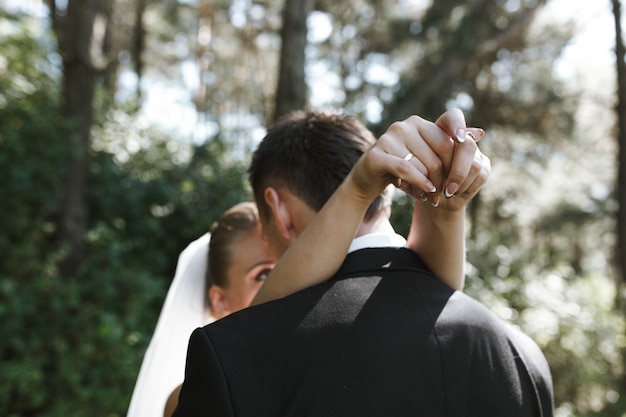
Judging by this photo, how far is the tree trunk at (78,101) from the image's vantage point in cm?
587

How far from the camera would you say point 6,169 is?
5.60 metres

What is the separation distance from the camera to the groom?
118cm

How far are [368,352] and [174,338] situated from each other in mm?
1820

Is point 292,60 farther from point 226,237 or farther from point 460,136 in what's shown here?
point 460,136

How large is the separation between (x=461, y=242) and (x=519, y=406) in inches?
18.0

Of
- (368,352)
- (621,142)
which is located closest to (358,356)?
(368,352)

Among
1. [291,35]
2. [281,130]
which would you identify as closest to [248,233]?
[281,130]

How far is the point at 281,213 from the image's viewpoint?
1665 mm

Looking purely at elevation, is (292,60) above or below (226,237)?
above

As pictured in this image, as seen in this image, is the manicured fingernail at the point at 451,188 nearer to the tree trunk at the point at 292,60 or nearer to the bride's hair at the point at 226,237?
the bride's hair at the point at 226,237

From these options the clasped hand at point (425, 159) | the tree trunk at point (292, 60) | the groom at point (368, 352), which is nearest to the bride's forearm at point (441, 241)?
the groom at point (368, 352)

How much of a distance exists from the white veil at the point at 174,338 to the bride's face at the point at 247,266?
11.3 inches

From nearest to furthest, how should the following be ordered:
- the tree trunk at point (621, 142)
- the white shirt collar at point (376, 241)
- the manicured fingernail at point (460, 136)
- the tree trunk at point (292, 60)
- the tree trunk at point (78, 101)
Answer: the manicured fingernail at point (460, 136)
the white shirt collar at point (376, 241)
the tree trunk at point (78, 101)
the tree trunk at point (292, 60)
the tree trunk at point (621, 142)

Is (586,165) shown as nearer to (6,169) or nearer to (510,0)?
(510,0)
